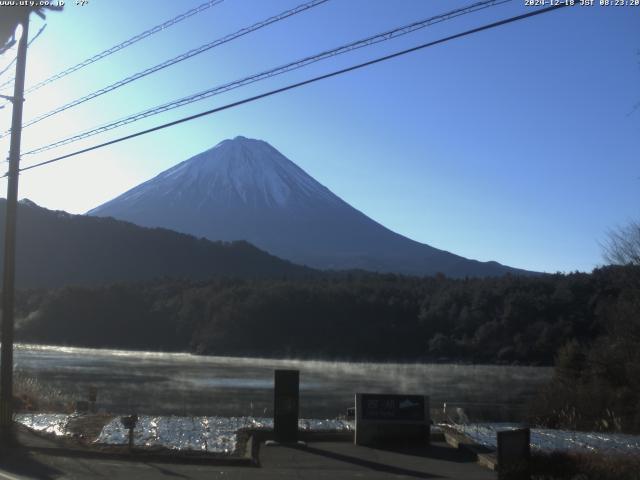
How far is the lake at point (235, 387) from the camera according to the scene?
28.6m

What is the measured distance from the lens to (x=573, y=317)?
6138 cm

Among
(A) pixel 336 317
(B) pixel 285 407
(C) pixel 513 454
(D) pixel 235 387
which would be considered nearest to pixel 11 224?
(B) pixel 285 407

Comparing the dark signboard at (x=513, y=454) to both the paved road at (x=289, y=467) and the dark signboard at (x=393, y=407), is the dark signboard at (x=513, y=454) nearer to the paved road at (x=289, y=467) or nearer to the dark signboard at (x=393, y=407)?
the paved road at (x=289, y=467)

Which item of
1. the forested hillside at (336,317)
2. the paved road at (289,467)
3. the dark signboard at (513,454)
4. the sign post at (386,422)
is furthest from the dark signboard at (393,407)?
the forested hillside at (336,317)

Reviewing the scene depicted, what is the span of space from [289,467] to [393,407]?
309cm

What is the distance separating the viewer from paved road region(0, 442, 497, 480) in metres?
13.0

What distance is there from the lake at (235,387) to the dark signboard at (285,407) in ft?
25.9

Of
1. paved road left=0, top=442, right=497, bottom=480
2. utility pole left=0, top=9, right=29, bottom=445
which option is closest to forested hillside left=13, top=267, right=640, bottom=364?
paved road left=0, top=442, right=497, bottom=480

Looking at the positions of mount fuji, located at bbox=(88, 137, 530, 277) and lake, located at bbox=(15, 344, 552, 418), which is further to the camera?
mount fuji, located at bbox=(88, 137, 530, 277)

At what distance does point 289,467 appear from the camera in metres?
13.9

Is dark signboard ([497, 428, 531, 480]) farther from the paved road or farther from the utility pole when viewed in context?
the utility pole

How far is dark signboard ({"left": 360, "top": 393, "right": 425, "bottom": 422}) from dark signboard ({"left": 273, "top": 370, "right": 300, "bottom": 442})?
1.27 m

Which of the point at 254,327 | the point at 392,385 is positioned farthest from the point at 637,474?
the point at 254,327

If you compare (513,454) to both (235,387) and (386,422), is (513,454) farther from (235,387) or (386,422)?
(235,387)
